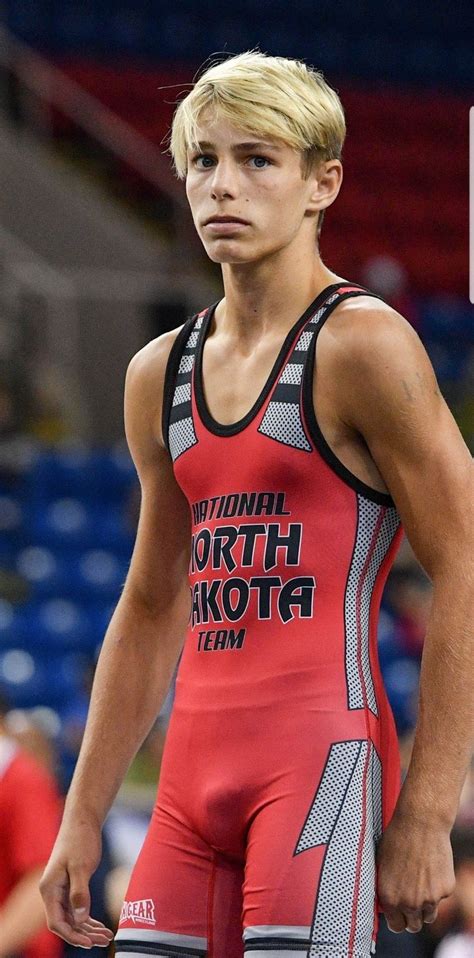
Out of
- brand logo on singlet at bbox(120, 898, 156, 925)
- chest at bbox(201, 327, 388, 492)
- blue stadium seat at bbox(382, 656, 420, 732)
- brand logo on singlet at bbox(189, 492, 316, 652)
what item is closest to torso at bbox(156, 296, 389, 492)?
chest at bbox(201, 327, 388, 492)

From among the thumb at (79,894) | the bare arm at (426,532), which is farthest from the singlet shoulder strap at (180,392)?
the thumb at (79,894)

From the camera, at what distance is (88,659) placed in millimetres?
9211

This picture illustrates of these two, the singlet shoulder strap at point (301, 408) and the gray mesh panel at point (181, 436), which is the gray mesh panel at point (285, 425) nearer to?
the singlet shoulder strap at point (301, 408)

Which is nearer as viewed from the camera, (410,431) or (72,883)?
(410,431)

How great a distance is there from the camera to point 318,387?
2.59m

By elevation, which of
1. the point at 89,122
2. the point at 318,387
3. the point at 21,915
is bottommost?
the point at 21,915

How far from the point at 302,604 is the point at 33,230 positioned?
411 inches

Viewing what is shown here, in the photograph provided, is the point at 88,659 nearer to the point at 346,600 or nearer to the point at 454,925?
the point at 454,925

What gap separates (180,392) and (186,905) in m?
0.87

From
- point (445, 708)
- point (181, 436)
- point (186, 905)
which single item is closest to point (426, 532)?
point (445, 708)

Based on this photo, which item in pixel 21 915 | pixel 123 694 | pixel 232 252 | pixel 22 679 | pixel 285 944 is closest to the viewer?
pixel 285 944

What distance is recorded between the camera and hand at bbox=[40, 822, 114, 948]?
9.27ft

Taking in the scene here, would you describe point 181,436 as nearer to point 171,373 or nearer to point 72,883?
point 171,373

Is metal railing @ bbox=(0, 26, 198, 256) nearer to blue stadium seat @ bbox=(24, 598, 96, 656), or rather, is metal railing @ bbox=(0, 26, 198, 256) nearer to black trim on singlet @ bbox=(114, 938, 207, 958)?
blue stadium seat @ bbox=(24, 598, 96, 656)
